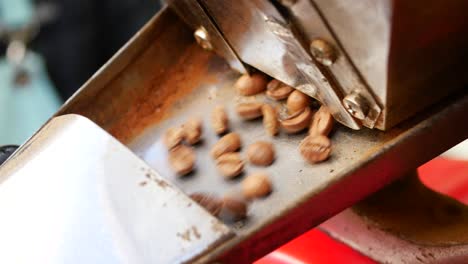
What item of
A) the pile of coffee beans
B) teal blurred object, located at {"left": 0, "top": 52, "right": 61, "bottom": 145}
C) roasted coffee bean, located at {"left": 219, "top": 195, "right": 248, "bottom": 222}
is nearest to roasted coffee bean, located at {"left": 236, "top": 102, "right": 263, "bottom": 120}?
the pile of coffee beans

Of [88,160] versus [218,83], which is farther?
[218,83]

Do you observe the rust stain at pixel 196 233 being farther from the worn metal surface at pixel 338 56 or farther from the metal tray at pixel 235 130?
the worn metal surface at pixel 338 56

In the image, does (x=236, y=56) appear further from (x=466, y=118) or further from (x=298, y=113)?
(x=466, y=118)

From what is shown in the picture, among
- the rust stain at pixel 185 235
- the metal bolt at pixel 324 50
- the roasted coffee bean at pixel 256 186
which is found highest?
the metal bolt at pixel 324 50

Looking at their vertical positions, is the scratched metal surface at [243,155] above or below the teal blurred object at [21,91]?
above

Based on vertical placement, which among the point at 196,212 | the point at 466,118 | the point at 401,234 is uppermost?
the point at 196,212

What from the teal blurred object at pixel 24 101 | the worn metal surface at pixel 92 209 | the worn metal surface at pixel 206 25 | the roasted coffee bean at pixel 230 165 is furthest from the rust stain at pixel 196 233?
the teal blurred object at pixel 24 101

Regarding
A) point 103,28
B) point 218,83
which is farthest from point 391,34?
point 103,28

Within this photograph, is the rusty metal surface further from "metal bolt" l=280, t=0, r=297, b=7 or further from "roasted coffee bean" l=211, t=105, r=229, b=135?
"metal bolt" l=280, t=0, r=297, b=7
